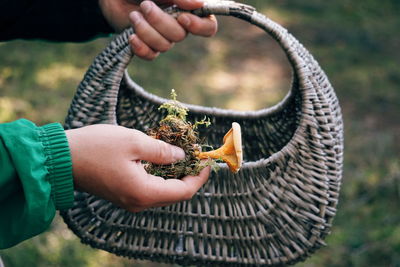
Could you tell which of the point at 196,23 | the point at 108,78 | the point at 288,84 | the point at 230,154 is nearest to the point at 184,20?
the point at 196,23

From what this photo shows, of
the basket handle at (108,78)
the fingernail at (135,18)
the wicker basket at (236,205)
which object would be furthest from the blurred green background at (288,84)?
the fingernail at (135,18)

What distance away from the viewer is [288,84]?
3004 millimetres

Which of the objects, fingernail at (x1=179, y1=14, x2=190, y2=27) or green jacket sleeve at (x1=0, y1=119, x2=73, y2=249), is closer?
green jacket sleeve at (x1=0, y1=119, x2=73, y2=249)

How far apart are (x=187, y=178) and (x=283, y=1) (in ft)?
11.5

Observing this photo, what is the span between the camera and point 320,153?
0.98 metres

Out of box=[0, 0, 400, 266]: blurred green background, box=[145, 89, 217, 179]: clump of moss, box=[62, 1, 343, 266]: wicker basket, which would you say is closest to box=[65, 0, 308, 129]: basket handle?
box=[62, 1, 343, 266]: wicker basket

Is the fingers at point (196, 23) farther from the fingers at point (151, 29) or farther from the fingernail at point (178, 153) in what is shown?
the fingernail at point (178, 153)

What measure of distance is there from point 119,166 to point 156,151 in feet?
0.24

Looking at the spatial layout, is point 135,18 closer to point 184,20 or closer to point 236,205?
point 184,20

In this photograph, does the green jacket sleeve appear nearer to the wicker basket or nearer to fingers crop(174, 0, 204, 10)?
the wicker basket

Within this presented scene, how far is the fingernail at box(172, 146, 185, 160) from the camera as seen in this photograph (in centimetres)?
93

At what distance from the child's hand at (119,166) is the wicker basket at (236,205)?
0.51 feet

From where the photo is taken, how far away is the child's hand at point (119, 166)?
84cm

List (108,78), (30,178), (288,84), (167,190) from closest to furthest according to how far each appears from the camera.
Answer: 1. (30,178)
2. (167,190)
3. (108,78)
4. (288,84)
